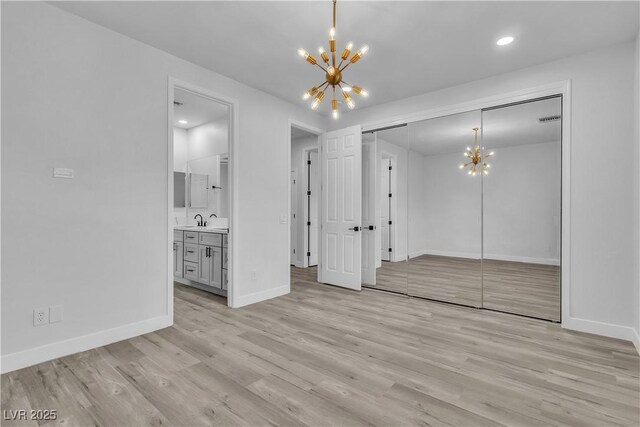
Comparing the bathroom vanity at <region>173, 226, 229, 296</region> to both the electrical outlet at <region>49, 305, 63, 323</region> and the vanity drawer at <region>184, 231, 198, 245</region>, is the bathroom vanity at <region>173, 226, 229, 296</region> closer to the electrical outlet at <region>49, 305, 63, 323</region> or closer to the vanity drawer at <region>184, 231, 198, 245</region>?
the vanity drawer at <region>184, 231, 198, 245</region>

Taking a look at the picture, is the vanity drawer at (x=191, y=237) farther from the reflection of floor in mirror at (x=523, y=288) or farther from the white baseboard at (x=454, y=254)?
the reflection of floor in mirror at (x=523, y=288)

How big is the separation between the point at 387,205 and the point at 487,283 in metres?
1.91

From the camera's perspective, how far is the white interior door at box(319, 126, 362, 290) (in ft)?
15.4

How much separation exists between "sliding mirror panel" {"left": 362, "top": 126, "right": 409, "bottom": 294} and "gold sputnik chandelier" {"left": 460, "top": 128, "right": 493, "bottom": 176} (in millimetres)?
914

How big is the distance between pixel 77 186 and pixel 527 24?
13.3 ft

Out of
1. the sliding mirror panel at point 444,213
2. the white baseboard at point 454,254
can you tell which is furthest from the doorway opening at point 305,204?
the white baseboard at point 454,254

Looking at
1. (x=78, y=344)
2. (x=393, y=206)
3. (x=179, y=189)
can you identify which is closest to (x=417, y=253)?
(x=393, y=206)

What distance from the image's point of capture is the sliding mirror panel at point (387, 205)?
188 inches

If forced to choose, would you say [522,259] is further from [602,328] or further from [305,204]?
[305,204]

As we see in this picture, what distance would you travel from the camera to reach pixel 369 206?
15.7 feet

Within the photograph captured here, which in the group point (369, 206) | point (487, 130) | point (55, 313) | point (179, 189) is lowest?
point (55, 313)

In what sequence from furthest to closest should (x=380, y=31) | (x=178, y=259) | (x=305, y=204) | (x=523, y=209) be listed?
(x=305, y=204) → (x=178, y=259) → (x=523, y=209) → (x=380, y=31)

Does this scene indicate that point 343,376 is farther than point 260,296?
No

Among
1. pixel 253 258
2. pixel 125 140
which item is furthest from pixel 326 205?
pixel 125 140
